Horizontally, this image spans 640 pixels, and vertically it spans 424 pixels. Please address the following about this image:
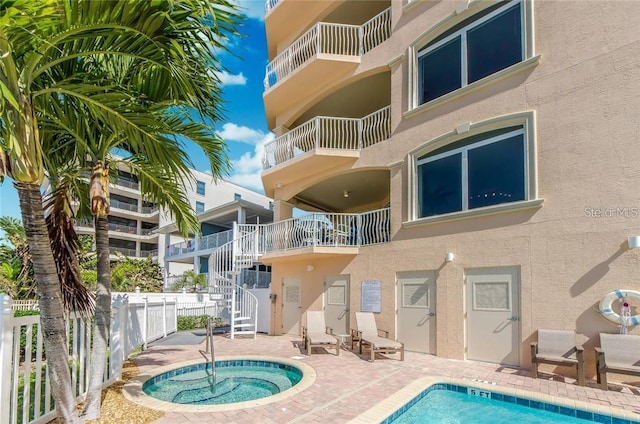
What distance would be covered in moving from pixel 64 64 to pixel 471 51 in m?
9.56

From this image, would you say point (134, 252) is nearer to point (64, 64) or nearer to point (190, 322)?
point (190, 322)

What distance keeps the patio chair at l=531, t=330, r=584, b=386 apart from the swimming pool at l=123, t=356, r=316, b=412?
4.59 metres

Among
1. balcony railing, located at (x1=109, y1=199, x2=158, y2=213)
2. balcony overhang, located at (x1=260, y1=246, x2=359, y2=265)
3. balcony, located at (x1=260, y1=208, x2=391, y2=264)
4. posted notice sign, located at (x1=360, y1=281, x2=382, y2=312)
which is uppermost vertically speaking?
balcony railing, located at (x1=109, y1=199, x2=158, y2=213)

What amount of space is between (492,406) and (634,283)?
361 centimetres

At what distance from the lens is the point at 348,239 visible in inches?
521

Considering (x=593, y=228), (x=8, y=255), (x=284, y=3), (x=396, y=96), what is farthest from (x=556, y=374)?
(x=8, y=255)

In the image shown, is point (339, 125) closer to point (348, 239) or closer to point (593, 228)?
point (348, 239)

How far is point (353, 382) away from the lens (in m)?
7.48

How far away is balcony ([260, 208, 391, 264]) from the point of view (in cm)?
1256

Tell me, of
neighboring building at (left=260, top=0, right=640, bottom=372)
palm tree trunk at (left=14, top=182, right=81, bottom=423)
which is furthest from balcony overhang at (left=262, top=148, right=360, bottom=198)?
palm tree trunk at (left=14, top=182, right=81, bottom=423)

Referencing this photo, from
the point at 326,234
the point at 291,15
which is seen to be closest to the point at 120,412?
the point at 326,234

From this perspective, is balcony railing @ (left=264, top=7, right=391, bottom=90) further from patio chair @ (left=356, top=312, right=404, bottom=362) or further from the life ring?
the life ring

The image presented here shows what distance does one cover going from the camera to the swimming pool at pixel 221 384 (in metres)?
6.19

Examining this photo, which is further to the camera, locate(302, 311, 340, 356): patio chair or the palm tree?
locate(302, 311, 340, 356): patio chair
